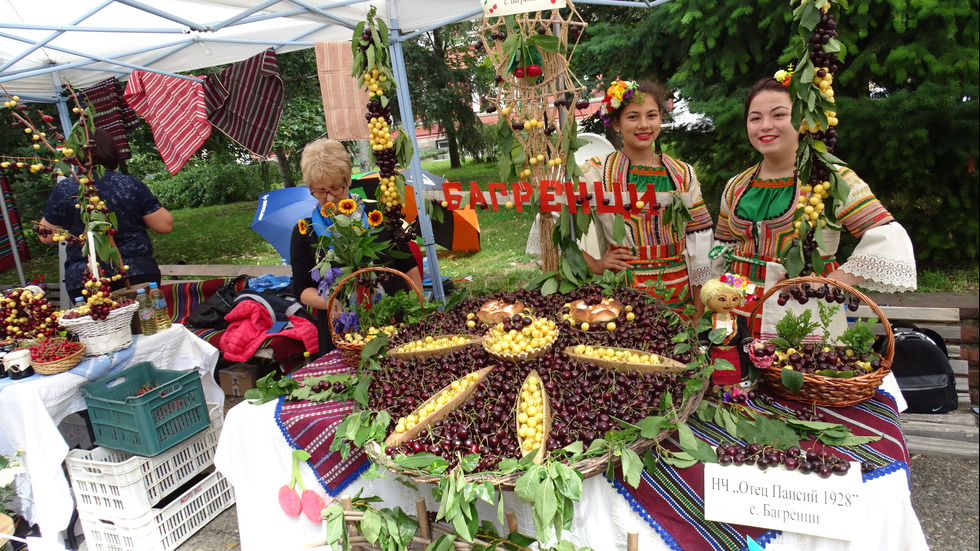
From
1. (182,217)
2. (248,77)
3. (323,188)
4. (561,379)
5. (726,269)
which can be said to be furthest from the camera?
(182,217)

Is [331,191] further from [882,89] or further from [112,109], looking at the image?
[112,109]

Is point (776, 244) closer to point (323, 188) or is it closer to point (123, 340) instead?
point (323, 188)

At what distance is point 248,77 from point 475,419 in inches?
151

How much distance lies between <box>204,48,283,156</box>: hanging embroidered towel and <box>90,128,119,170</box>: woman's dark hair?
1588mm

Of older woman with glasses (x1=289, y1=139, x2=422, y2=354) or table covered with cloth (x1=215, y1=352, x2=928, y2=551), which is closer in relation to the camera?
table covered with cloth (x1=215, y1=352, x2=928, y2=551)

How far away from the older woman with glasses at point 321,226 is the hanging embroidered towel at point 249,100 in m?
2.20

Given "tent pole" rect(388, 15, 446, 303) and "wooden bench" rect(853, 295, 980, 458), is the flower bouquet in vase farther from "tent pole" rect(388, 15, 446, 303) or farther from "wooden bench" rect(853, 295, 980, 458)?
"wooden bench" rect(853, 295, 980, 458)

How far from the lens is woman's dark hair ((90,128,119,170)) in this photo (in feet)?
8.92

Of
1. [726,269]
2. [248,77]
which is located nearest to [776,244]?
[726,269]

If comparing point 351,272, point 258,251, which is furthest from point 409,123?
point 258,251

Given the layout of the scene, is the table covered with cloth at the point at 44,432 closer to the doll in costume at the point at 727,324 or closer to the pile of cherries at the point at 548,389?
the pile of cherries at the point at 548,389

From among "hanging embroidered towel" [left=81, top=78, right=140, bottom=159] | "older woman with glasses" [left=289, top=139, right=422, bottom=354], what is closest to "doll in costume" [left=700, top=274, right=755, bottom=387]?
"older woman with glasses" [left=289, top=139, right=422, bottom=354]

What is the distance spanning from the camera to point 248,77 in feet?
13.8

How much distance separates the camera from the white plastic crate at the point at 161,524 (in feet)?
7.61
